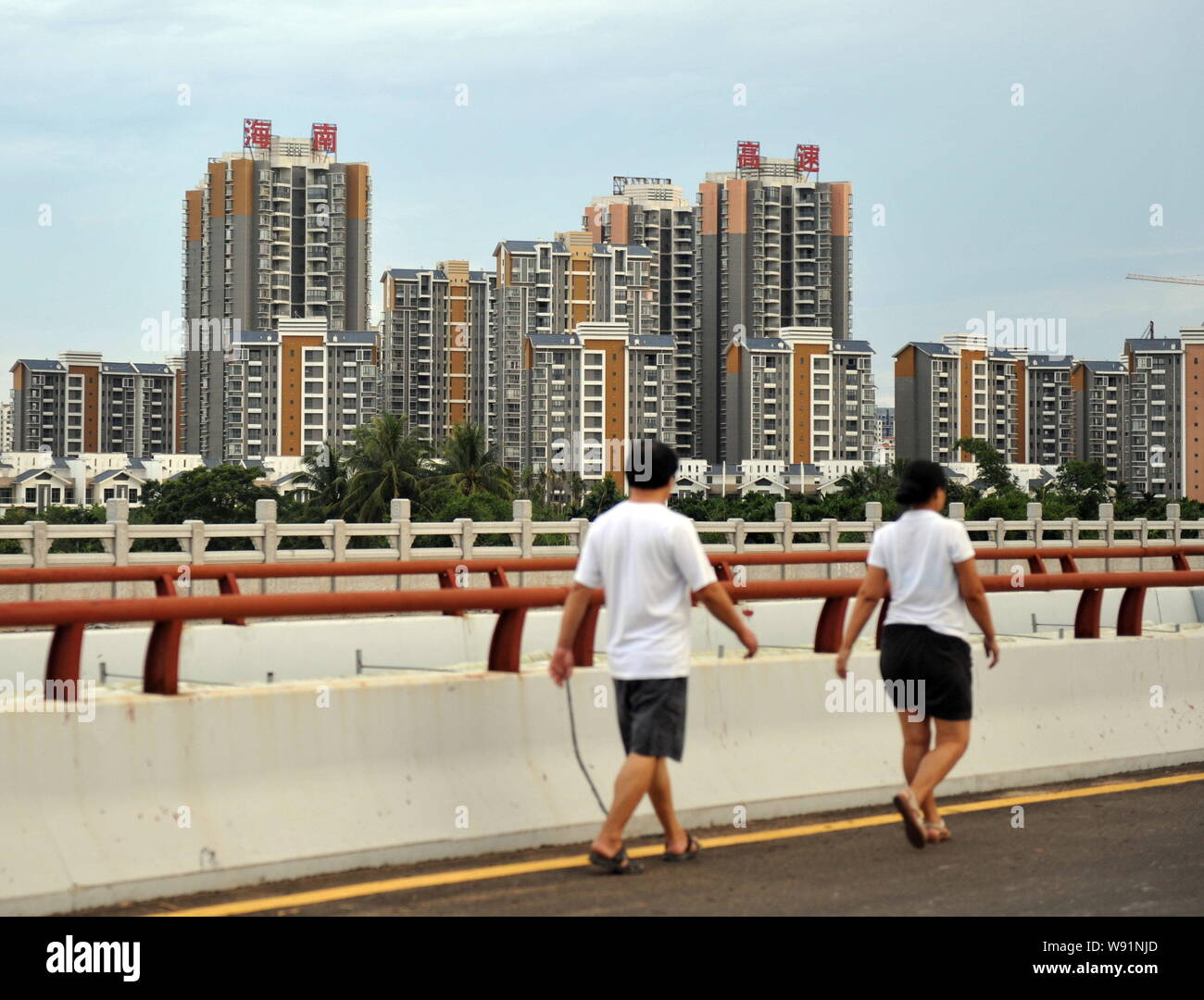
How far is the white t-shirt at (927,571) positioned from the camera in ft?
25.0

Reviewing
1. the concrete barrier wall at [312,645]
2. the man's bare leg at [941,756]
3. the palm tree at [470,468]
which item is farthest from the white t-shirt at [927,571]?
the palm tree at [470,468]

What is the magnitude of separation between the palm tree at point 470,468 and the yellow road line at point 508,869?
85208 mm

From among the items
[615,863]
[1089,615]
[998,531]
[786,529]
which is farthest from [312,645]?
[998,531]

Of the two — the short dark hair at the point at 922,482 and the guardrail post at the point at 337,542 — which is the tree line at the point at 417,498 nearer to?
the guardrail post at the point at 337,542

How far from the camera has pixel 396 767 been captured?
7215mm

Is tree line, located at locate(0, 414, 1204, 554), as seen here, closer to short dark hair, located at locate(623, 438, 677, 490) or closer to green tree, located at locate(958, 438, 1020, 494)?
green tree, located at locate(958, 438, 1020, 494)

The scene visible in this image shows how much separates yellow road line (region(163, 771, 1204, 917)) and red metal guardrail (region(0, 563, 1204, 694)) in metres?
0.98

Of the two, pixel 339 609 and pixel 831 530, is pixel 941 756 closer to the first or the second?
pixel 339 609

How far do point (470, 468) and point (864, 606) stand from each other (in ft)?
293

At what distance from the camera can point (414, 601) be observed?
7527mm

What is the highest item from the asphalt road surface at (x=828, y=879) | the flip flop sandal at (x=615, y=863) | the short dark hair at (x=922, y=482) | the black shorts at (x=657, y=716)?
the short dark hair at (x=922, y=482)
